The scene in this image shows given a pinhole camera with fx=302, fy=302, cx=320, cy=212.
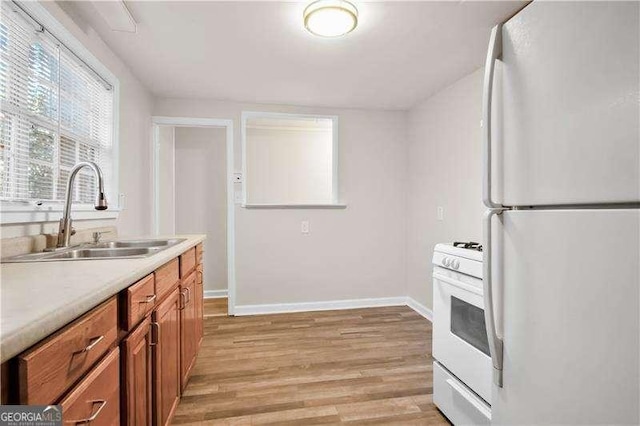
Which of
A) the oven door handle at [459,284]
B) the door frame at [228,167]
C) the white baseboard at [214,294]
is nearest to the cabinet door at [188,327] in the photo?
the door frame at [228,167]

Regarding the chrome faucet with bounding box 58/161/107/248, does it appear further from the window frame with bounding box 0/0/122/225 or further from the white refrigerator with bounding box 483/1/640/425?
the white refrigerator with bounding box 483/1/640/425

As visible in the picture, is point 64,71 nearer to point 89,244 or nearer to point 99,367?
point 89,244

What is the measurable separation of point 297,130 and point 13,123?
3485 mm

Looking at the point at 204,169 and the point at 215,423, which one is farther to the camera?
the point at 204,169

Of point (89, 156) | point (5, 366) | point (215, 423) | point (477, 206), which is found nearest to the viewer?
point (5, 366)

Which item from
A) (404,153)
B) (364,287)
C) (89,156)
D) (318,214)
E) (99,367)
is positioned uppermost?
(404,153)

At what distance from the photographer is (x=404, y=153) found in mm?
3666

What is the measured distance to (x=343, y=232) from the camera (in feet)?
11.6

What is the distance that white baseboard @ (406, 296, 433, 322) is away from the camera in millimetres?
3156

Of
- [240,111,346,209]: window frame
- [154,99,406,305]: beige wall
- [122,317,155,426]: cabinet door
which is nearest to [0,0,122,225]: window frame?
[122,317,155,426]: cabinet door

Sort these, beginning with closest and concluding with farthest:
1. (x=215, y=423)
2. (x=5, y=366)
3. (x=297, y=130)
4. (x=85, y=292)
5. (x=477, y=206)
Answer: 1. (x=5, y=366)
2. (x=85, y=292)
3. (x=215, y=423)
4. (x=477, y=206)
5. (x=297, y=130)

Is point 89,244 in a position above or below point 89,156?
below

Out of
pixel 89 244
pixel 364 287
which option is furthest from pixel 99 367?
pixel 364 287

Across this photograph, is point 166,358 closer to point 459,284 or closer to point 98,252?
point 98,252
